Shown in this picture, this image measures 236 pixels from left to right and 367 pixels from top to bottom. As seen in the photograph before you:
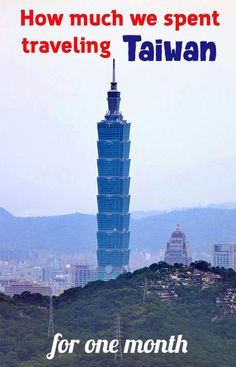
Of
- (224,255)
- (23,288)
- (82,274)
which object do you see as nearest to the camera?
(23,288)

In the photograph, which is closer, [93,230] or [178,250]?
[178,250]

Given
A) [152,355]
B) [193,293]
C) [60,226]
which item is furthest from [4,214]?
[152,355]

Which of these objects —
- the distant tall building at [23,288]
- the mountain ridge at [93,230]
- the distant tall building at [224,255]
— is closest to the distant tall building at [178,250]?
the distant tall building at [224,255]

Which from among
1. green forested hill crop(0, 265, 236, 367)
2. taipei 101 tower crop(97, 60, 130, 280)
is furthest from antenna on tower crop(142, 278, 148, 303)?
taipei 101 tower crop(97, 60, 130, 280)

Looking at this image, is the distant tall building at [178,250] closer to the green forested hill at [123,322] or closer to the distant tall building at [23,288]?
the distant tall building at [23,288]

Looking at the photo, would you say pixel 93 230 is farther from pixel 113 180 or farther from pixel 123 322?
pixel 123 322

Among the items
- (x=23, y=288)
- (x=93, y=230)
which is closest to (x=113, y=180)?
(x=23, y=288)
